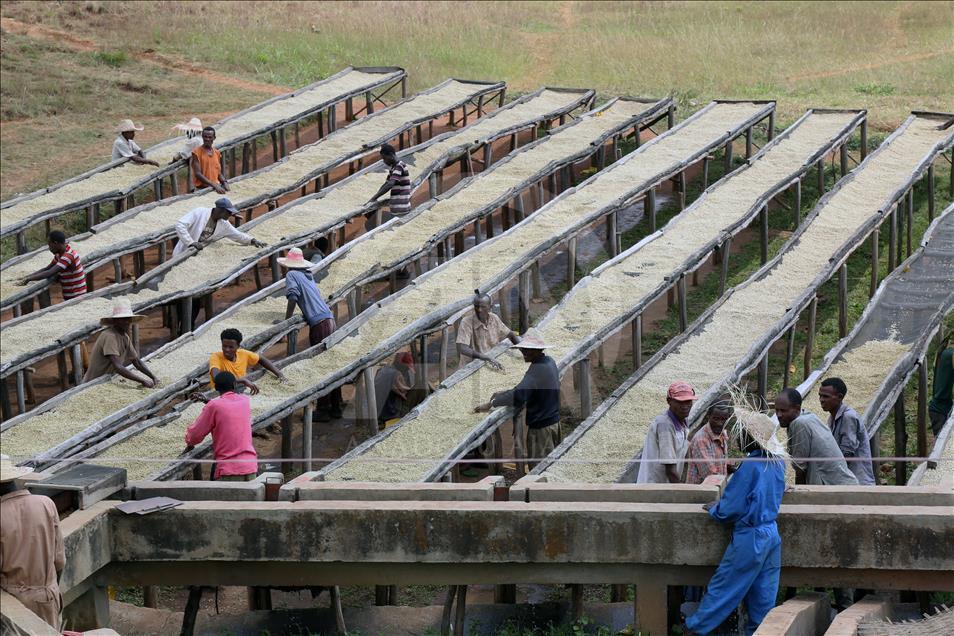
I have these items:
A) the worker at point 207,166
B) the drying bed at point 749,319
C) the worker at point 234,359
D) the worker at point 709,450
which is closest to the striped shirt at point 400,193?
the worker at point 207,166

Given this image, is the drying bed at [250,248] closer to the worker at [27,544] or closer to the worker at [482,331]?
the worker at [482,331]

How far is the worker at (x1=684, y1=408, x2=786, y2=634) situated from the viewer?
8008 mm

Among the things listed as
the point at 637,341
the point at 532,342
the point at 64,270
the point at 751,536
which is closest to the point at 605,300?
the point at 637,341

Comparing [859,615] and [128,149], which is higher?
[128,149]

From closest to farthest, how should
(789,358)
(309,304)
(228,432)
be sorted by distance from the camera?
(228,432) < (309,304) < (789,358)

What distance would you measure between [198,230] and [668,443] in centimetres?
805

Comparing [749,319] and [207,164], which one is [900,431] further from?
[207,164]

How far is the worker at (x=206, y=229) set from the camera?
15.5 m

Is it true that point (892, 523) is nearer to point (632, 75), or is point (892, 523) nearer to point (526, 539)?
point (526, 539)

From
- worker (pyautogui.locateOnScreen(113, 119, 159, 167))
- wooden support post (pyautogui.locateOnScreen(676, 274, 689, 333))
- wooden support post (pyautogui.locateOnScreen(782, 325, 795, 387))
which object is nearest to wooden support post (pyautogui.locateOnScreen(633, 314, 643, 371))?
wooden support post (pyautogui.locateOnScreen(676, 274, 689, 333))

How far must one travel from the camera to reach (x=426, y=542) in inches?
341

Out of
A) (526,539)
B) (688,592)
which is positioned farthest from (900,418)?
(526,539)

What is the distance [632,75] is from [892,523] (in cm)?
2006

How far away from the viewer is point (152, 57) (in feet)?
92.2
